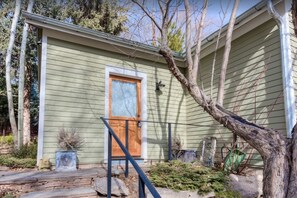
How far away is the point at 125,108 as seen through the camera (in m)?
5.72

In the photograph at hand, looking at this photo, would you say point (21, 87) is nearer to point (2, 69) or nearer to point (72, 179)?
point (2, 69)

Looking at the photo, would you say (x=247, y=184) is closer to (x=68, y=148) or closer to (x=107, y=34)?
(x=68, y=148)

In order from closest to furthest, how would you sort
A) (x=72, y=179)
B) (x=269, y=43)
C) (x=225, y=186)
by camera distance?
(x=72, y=179) → (x=225, y=186) → (x=269, y=43)

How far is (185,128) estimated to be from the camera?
6430 mm

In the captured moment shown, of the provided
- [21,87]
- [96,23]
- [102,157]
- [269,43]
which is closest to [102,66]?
[102,157]

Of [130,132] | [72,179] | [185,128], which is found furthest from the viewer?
[185,128]

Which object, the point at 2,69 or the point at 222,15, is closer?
the point at 222,15

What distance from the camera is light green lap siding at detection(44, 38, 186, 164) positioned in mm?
4715

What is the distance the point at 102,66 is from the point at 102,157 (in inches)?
72.7

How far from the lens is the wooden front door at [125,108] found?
18.1ft

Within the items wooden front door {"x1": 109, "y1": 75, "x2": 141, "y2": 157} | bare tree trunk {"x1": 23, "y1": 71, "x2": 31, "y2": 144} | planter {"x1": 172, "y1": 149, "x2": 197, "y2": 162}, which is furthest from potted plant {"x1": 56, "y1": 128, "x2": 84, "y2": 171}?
bare tree trunk {"x1": 23, "y1": 71, "x2": 31, "y2": 144}

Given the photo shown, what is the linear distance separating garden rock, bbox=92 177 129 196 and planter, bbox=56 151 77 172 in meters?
0.81

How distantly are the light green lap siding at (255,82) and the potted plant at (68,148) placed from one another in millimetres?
2381

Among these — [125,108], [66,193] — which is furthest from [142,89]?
[66,193]
